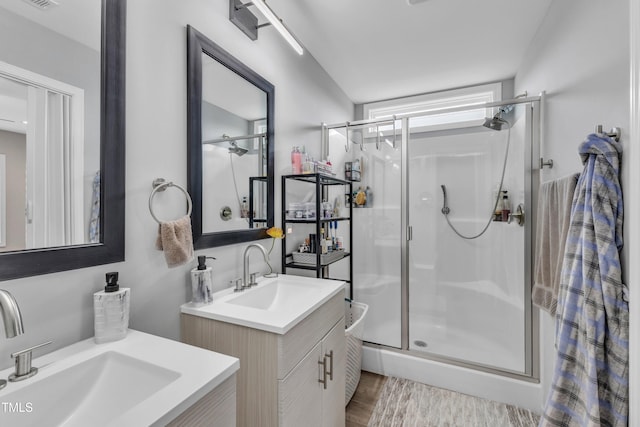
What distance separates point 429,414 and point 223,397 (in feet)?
5.27

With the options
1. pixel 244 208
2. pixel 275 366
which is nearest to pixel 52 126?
pixel 244 208

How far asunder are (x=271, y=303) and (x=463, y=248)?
68.5 inches

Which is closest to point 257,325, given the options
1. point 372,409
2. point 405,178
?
point 372,409

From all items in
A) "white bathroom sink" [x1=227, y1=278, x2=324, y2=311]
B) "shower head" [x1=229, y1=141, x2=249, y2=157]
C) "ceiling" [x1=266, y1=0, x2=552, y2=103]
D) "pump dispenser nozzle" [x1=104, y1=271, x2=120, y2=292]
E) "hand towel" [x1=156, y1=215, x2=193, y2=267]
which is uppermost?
"ceiling" [x1=266, y1=0, x2=552, y2=103]

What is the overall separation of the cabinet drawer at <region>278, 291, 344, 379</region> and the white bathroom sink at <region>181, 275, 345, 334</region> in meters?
0.04

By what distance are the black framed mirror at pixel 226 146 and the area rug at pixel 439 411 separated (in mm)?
1384

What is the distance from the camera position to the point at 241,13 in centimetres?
145

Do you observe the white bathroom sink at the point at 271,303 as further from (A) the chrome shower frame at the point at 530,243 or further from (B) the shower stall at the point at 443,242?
(A) the chrome shower frame at the point at 530,243

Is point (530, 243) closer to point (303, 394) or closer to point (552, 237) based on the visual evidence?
point (552, 237)

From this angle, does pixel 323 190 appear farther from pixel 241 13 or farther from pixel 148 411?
pixel 148 411

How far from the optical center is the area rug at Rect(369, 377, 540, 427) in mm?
1696

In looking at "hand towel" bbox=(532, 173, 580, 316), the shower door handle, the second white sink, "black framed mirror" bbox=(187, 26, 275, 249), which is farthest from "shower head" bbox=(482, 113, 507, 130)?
the second white sink

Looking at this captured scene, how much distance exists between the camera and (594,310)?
0.93m

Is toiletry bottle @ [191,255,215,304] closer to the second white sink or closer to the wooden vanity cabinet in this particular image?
the wooden vanity cabinet
